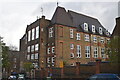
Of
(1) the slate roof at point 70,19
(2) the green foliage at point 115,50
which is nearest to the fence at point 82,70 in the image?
(2) the green foliage at point 115,50

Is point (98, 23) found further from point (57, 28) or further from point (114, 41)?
point (114, 41)

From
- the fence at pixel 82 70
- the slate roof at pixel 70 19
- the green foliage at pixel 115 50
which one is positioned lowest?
the fence at pixel 82 70

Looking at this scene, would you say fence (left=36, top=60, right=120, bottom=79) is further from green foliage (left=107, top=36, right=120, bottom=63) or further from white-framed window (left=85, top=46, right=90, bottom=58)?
white-framed window (left=85, top=46, right=90, bottom=58)

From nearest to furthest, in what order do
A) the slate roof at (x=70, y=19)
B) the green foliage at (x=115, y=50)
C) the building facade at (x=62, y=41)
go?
1. the green foliage at (x=115, y=50)
2. the building facade at (x=62, y=41)
3. the slate roof at (x=70, y=19)

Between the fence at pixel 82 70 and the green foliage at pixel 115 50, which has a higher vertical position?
the green foliage at pixel 115 50

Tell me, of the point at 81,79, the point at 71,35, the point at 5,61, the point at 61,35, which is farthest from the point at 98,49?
the point at 5,61

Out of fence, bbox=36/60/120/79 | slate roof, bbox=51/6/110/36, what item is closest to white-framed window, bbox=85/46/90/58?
slate roof, bbox=51/6/110/36

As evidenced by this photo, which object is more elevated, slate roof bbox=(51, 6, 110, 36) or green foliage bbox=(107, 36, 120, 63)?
slate roof bbox=(51, 6, 110, 36)

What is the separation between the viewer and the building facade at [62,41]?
42.5 m

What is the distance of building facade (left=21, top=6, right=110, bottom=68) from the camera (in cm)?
4247

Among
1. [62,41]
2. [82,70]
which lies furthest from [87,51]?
[82,70]

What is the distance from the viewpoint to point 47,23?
46.5 meters

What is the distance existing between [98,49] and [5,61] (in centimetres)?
2716

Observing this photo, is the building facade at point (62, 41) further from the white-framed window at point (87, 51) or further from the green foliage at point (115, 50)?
the green foliage at point (115, 50)
